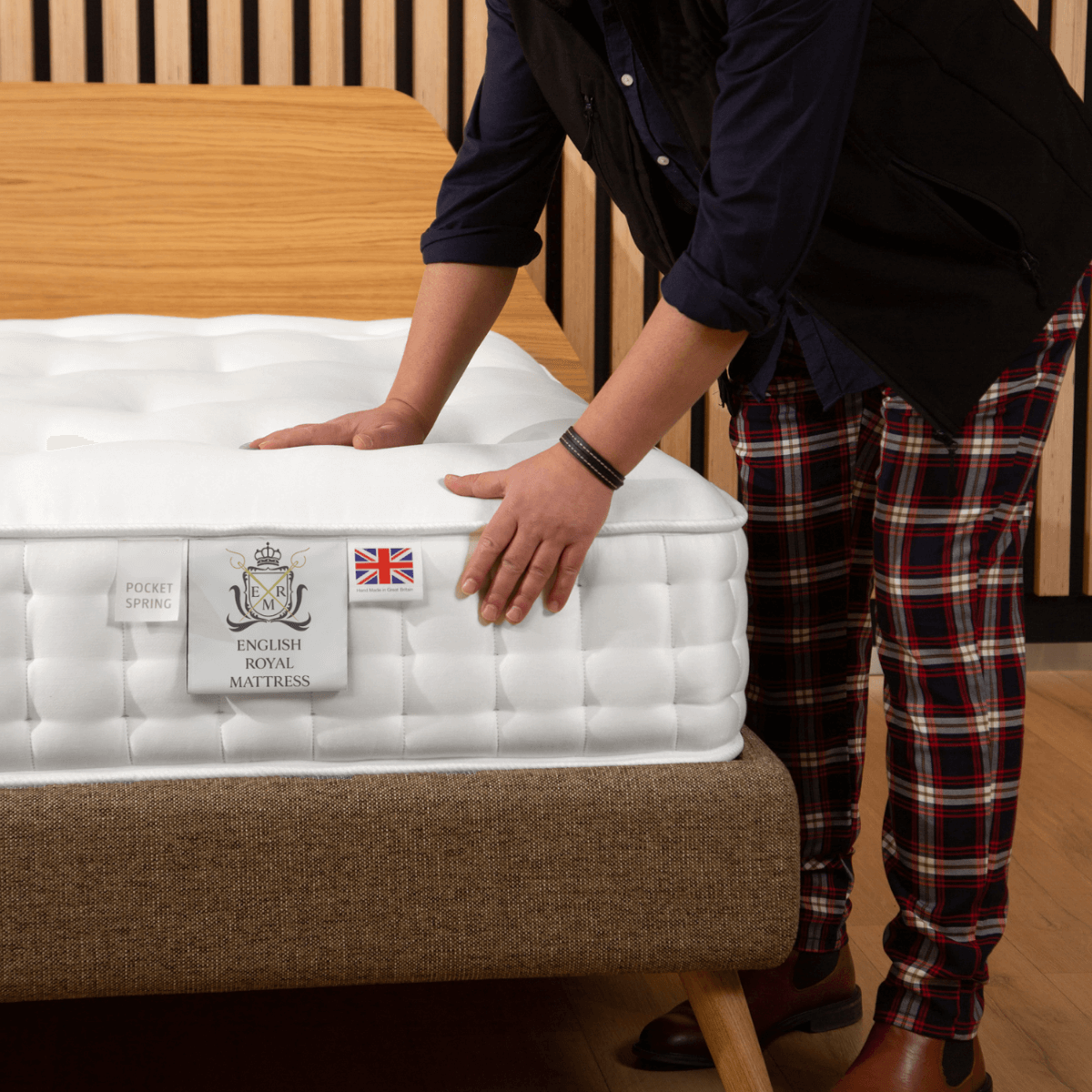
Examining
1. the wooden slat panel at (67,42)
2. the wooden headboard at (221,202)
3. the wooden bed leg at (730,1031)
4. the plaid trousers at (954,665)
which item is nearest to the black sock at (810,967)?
the plaid trousers at (954,665)

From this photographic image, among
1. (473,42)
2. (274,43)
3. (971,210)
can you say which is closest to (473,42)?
(473,42)

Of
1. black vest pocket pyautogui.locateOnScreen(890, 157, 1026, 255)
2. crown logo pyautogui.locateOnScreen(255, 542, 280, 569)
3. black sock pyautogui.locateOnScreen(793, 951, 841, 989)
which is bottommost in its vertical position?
black sock pyautogui.locateOnScreen(793, 951, 841, 989)

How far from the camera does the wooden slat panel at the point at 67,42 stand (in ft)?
7.20

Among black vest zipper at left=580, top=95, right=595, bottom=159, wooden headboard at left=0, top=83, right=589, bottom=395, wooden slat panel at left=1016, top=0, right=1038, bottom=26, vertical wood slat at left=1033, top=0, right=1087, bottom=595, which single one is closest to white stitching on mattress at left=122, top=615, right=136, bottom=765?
black vest zipper at left=580, top=95, right=595, bottom=159

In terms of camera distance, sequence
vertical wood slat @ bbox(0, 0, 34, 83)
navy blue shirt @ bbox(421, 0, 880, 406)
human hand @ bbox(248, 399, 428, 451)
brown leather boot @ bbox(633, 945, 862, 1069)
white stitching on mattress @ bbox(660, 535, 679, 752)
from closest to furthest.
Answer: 1. navy blue shirt @ bbox(421, 0, 880, 406)
2. white stitching on mattress @ bbox(660, 535, 679, 752)
3. human hand @ bbox(248, 399, 428, 451)
4. brown leather boot @ bbox(633, 945, 862, 1069)
5. vertical wood slat @ bbox(0, 0, 34, 83)

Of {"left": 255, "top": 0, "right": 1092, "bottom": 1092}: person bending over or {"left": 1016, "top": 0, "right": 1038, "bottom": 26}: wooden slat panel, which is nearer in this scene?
{"left": 255, "top": 0, "right": 1092, "bottom": 1092}: person bending over

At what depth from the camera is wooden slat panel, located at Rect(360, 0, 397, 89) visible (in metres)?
2.25

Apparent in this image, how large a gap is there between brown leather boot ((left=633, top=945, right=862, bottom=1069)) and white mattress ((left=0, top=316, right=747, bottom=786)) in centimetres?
35

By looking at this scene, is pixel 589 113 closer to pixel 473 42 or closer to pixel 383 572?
pixel 383 572

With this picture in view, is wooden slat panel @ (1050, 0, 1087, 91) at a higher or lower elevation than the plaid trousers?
higher

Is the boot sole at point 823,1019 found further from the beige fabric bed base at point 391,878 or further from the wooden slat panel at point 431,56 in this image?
the wooden slat panel at point 431,56

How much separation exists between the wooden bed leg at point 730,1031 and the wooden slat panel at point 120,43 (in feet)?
7.10

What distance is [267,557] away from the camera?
0.74 metres

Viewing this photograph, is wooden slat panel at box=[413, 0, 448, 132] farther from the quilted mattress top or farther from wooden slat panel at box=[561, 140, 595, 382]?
the quilted mattress top
